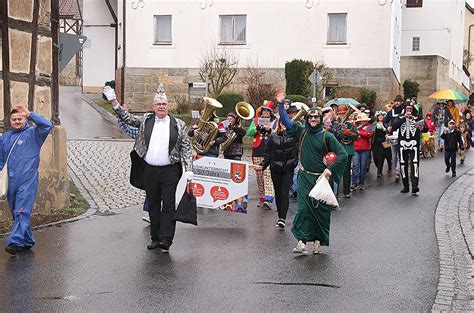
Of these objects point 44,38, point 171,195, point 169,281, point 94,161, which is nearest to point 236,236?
point 171,195

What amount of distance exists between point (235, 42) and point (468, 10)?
1754 inches

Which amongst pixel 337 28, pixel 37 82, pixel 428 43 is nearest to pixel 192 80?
pixel 337 28

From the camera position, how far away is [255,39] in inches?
1278

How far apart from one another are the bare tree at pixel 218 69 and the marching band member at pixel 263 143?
17665mm

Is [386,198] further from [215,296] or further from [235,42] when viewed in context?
[235,42]

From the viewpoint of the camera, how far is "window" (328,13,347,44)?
3170 centimetres

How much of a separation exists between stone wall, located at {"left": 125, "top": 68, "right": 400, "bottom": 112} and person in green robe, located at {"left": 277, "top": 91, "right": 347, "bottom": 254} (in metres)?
22.9

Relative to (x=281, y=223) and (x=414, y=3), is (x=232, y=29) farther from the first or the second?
(x=281, y=223)

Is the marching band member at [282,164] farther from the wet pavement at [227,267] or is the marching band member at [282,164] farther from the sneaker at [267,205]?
the sneaker at [267,205]

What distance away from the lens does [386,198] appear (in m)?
14.0

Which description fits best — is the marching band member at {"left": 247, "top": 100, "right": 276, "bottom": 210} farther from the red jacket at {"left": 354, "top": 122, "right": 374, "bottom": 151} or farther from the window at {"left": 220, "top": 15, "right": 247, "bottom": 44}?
the window at {"left": 220, "top": 15, "right": 247, "bottom": 44}

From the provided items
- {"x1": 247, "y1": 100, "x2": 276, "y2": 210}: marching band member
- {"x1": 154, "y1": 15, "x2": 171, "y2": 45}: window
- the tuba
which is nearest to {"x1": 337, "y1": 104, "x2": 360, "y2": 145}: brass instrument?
{"x1": 247, "y1": 100, "x2": 276, "y2": 210}: marching band member

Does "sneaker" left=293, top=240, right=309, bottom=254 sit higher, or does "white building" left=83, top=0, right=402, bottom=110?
"white building" left=83, top=0, right=402, bottom=110

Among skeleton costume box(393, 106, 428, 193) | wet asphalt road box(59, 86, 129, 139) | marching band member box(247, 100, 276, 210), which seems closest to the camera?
marching band member box(247, 100, 276, 210)
